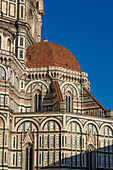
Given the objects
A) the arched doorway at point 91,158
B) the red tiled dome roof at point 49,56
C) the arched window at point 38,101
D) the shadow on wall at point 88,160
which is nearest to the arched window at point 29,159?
the shadow on wall at point 88,160

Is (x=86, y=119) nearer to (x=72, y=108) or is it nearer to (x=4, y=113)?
(x=72, y=108)

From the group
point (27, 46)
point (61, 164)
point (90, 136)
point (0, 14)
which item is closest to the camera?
point (61, 164)

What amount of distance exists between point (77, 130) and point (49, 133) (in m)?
3.39

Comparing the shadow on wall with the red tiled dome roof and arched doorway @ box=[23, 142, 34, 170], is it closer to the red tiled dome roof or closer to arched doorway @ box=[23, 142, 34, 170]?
arched doorway @ box=[23, 142, 34, 170]

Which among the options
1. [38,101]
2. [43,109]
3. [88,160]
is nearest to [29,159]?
[88,160]

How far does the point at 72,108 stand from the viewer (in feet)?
172

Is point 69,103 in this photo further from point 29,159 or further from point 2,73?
point 2,73

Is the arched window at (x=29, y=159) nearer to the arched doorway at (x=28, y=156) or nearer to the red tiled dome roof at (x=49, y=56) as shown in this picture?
the arched doorway at (x=28, y=156)

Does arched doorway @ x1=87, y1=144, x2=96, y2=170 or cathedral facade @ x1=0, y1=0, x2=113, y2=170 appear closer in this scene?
cathedral facade @ x1=0, y1=0, x2=113, y2=170

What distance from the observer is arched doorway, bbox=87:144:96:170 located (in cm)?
4581

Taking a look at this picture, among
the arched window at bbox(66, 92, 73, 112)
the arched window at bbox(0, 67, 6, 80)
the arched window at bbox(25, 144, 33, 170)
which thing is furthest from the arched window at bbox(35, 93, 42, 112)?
the arched window at bbox(0, 67, 6, 80)

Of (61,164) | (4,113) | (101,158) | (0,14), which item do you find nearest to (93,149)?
(101,158)

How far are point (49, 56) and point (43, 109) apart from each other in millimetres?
7836

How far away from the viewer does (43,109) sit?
5088 centimetres
